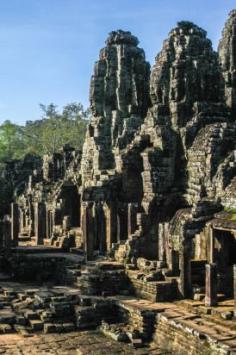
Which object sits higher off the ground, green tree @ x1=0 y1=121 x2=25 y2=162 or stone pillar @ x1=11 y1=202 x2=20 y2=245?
green tree @ x1=0 y1=121 x2=25 y2=162

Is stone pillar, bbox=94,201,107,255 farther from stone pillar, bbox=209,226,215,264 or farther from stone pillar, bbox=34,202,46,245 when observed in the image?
stone pillar, bbox=209,226,215,264

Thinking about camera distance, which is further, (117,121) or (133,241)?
(117,121)

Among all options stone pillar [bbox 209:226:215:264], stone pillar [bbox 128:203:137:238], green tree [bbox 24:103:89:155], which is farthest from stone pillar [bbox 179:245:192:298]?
green tree [bbox 24:103:89:155]

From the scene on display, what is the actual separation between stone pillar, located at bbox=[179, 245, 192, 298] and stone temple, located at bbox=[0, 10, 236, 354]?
4cm

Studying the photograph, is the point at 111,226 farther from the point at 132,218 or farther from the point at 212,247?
the point at 212,247

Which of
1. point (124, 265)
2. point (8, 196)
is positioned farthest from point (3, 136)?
point (124, 265)

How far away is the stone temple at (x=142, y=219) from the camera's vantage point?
57.0ft

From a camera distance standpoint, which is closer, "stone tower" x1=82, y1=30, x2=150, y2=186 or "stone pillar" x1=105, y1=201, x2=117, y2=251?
"stone pillar" x1=105, y1=201, x2=117, y2=251

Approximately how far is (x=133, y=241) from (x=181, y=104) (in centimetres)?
709

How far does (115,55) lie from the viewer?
124 ft

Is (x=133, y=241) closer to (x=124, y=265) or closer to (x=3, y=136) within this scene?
(x=124, y=265)

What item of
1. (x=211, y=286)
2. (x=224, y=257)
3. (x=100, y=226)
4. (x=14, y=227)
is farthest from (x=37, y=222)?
(x=211, y=286)

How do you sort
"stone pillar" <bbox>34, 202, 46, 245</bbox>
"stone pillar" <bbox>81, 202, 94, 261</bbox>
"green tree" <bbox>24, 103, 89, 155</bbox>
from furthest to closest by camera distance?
"green tree" <bbox>24, 103, 89, 155</bbox> < "stone pillar" <bbox>34, 202, 46, 245</bbox> < "stone pillar" <bbox>81, 202, 94, 261</bbox>

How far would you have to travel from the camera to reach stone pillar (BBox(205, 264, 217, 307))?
56.3ft
